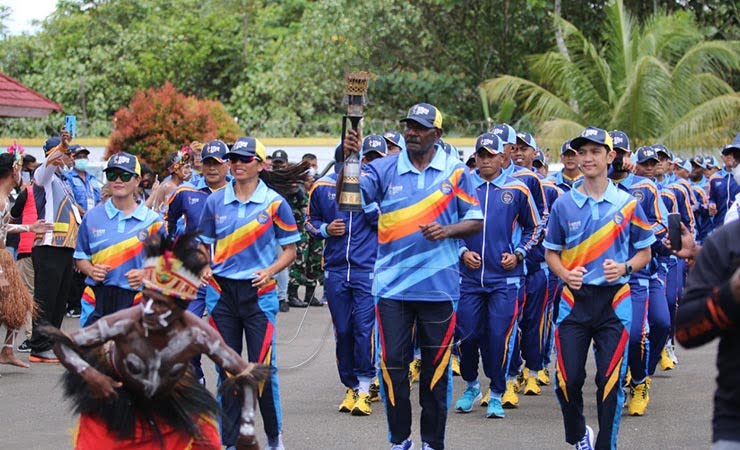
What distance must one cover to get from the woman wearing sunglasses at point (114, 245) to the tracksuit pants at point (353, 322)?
7.32ft

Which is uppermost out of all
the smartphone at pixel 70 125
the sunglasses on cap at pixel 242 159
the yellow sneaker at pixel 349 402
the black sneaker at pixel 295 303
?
the sunglasses on cap at pixel 242 159

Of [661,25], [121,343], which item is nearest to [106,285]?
[121,343]

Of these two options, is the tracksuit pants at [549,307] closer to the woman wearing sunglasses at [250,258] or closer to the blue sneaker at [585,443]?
the blue sneaker at [585,443]

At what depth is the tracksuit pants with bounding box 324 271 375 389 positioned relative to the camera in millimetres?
10781

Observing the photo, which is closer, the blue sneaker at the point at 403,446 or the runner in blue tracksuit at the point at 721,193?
the blue sneaker at the point at 403,446

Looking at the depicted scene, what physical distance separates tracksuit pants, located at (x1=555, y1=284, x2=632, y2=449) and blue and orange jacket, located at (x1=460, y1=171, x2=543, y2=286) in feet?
6.72

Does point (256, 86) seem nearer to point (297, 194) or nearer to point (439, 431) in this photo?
point (297, 194)

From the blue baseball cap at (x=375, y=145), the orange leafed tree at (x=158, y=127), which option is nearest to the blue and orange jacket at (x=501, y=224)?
the blue baseball cap at (x=375, y=145)

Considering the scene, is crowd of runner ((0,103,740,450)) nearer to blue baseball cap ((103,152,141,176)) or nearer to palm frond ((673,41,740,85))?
blue baseball cap ((103,152,141,176))

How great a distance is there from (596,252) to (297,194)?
1081cm

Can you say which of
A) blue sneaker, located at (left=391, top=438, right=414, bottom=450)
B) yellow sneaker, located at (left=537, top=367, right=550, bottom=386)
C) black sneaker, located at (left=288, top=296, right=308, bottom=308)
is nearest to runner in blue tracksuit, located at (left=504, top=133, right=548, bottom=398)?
yellow sneaker, located at (left=537, top=367, right=550, bottom=386)

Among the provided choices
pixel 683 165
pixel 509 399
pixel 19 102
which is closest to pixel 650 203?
pixel 509 399

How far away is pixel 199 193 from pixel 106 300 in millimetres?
2061

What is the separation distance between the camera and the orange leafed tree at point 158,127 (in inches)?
991
